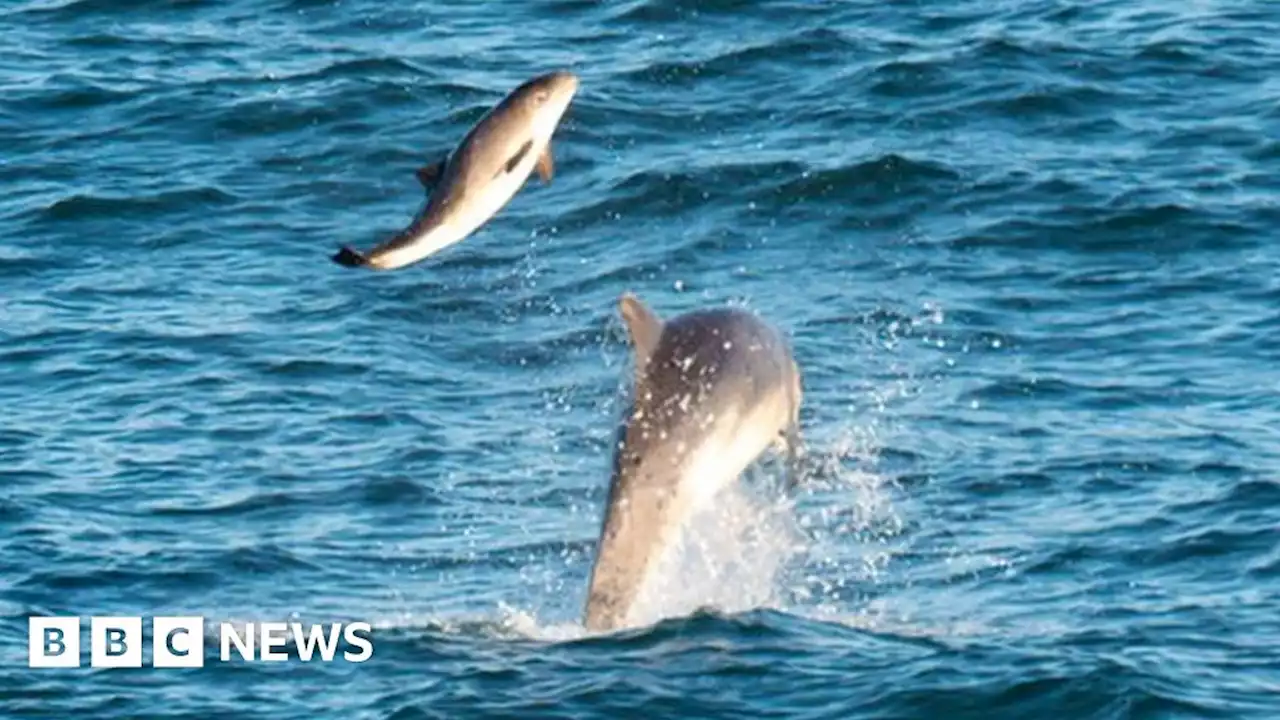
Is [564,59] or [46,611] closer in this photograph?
[46,611]

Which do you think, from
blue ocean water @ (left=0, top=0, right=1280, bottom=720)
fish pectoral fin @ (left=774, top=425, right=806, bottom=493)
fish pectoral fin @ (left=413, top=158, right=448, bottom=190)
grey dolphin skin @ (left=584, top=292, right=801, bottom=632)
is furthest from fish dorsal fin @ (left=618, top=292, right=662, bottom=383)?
blue ocean water @ (left=0, top=0, right=1280, bottom=720)

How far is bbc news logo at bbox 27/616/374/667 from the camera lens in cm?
1627

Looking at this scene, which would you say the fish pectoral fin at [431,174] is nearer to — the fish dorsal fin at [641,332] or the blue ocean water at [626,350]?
the fish dorsal fin at [641,332]

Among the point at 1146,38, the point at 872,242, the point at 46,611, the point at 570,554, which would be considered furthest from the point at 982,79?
the point at 46,611

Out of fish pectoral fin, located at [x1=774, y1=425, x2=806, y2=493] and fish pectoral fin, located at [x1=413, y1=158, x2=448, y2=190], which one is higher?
fish pectoral fin, located at [x1=413, y1=158, x2=448, y2=190]

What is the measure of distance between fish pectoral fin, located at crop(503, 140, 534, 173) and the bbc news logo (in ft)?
10.1

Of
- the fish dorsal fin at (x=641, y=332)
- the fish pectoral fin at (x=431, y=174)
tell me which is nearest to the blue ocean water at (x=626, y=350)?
the fish dorsal fin at (x=641, y=332)

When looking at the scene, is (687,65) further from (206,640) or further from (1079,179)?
(206,640)

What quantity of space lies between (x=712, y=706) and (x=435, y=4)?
48.2ft

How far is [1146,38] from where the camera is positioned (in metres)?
27.4

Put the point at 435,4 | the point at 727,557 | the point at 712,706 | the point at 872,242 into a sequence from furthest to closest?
1. the point at 435,4
2. the point at 872,242
3. the point at 727,557
4. the point at 712,706

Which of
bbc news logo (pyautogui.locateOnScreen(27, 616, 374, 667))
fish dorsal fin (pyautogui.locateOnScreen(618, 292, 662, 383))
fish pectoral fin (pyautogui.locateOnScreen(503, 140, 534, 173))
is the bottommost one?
bbc news logo (pyautogui.locateOnScreen(27, 616, 374, 667))

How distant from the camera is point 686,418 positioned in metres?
14.4

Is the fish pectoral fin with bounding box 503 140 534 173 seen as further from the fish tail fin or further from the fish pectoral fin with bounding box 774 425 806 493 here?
the fish pectoral fin with bounding box 774 425 806 493
